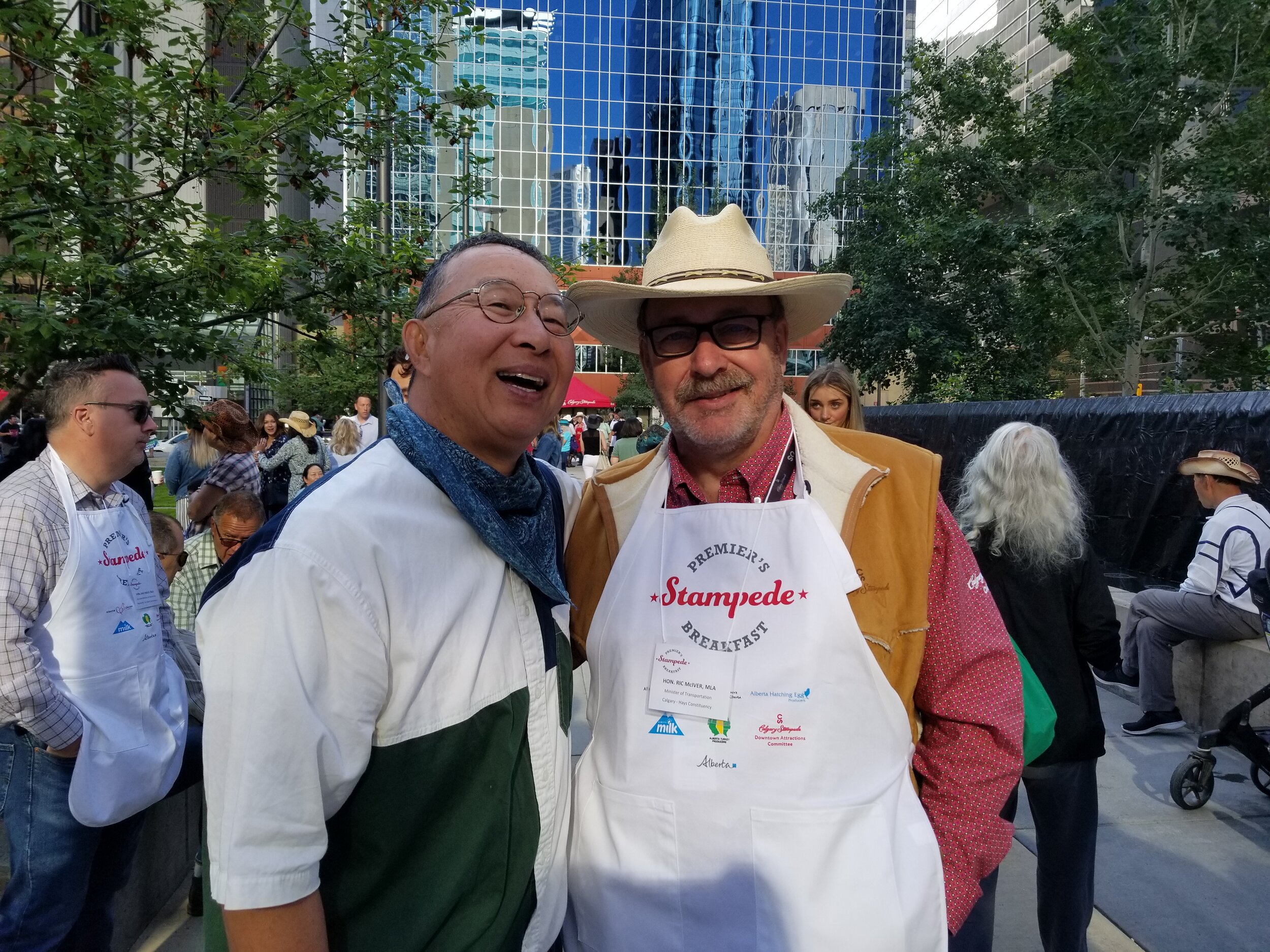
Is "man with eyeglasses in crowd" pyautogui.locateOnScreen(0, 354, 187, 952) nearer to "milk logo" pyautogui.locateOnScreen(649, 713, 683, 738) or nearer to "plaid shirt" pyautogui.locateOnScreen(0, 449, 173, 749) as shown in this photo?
"plaid shirt" pyautogui.locateOnScreen(0, 449, 173, 749)

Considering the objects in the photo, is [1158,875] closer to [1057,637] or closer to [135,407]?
[1057,637]

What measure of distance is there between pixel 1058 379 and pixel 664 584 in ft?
77.9

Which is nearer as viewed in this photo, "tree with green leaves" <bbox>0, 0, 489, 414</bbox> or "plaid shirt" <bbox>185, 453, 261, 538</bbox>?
"tree with green leaves" <bbox>0, 0, 489, 414</bbox>

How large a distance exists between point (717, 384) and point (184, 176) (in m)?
3.10

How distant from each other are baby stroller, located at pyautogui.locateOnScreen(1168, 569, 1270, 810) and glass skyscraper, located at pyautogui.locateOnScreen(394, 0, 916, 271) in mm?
56595

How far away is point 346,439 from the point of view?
1078 cm

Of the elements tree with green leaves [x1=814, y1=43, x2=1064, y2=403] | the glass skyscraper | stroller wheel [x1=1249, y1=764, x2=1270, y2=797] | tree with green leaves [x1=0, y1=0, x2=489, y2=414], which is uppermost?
the glass skyscraper

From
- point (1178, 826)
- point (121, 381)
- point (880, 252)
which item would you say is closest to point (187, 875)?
point (121, 381)

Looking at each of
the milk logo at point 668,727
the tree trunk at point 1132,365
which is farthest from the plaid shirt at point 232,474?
the tree trunk at point 1132,365

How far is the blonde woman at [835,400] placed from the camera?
17.1 feet

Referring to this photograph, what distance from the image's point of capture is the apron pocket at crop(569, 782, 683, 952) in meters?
1.77

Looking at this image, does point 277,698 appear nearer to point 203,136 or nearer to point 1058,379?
point 203,136

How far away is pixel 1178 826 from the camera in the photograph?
15.0 feet

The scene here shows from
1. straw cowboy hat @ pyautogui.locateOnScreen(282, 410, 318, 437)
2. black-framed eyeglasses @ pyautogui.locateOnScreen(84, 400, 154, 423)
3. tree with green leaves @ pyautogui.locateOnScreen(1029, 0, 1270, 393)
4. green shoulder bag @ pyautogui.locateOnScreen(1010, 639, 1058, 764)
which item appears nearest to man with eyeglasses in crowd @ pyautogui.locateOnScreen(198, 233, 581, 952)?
green shoulder bag @ pyautogui.locateOnScreen(1010, 639, 1058, 764)
